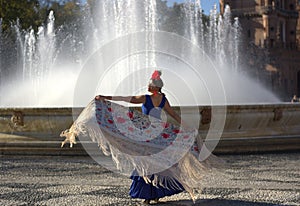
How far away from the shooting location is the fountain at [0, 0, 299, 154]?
8.88m

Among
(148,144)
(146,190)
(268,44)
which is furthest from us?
(268,44)

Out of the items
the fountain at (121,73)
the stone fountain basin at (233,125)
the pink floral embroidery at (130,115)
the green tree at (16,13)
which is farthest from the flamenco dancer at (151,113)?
the green tree at (16,13)

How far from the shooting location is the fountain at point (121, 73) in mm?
8875

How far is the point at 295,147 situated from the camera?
9.59m

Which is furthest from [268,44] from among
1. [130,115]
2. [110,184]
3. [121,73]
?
[130,115]

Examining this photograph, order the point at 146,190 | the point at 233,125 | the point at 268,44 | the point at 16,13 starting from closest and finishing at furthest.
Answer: the point at 146,190 < the point at 233,125 < the point at 16,13 < the point at 268,44

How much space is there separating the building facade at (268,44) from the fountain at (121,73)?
2057 cm

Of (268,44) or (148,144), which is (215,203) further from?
(268,44)

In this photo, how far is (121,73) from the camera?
18375mm

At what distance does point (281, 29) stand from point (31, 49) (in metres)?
39.5

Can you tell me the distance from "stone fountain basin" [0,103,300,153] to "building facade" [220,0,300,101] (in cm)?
4528

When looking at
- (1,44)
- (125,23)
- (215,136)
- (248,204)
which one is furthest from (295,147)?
(1,44)

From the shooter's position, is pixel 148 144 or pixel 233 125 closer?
pixel 148 144

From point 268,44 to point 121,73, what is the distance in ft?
135
